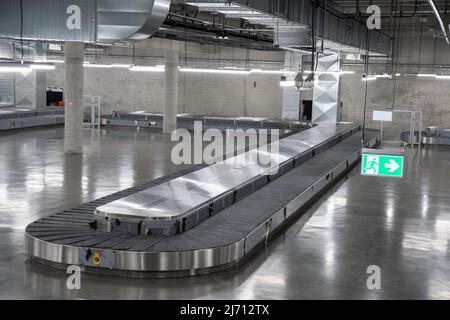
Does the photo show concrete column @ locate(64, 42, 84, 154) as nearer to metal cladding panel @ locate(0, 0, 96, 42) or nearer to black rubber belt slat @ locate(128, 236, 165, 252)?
metal cladding panel @ locate(0, 0, 96, 42)

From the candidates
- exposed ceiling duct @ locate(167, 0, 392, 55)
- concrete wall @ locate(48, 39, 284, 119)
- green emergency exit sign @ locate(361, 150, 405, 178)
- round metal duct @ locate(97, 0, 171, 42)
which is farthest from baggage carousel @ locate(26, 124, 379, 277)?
concrete wall @ locate(48, 39, 284, 119)

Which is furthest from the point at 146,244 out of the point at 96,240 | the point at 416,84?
the point at 416,84

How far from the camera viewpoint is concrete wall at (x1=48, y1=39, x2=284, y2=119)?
38.2 m

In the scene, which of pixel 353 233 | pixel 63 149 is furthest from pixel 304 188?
pixel 63 149

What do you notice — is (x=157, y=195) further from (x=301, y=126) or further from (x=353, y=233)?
(x=301, y=126)

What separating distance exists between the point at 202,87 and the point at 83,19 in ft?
92.9

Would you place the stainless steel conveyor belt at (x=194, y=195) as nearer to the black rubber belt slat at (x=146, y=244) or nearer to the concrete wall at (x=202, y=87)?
the black rubber belt slat at (x=146, y=244)

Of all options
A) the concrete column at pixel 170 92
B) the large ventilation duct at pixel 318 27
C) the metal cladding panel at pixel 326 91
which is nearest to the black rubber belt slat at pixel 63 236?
the large ventilation duct at pixel 318 27

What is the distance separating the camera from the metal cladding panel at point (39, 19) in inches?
443

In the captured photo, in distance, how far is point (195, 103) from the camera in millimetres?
39562

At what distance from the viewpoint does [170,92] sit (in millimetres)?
33062

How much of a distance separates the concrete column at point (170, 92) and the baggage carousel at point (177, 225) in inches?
665
